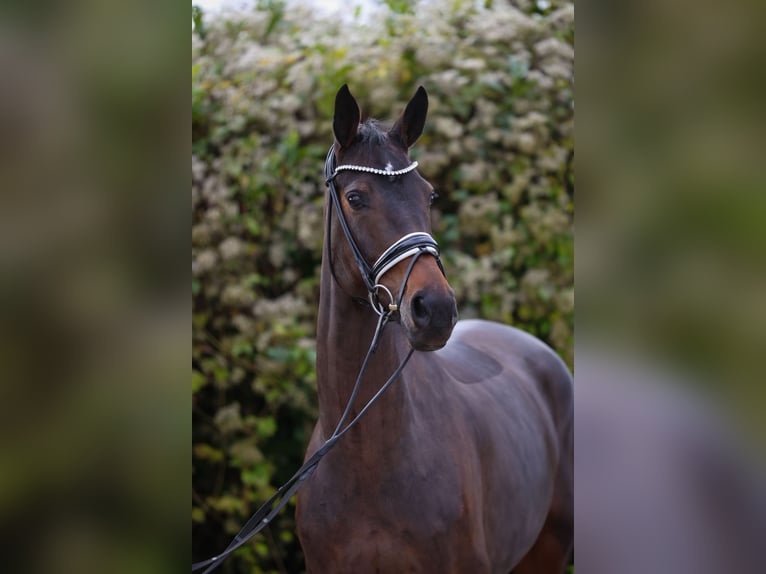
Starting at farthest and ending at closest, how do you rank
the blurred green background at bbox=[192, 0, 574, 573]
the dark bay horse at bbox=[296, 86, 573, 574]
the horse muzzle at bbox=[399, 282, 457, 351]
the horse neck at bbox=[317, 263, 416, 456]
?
the blurred green background at bbox=[192, 0, 574, 573]
the horse neck at bbox=[317, 263, 416, 456]
the dark bay horse at bbox=[296, 86, 573, 574]
the horse muzzle at bbox=[399, 282, 457, 351]

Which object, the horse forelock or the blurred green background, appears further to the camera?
the blurred green background

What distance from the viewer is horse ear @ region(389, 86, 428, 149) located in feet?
6.77

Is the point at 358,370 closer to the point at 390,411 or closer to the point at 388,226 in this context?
the point at 390,411

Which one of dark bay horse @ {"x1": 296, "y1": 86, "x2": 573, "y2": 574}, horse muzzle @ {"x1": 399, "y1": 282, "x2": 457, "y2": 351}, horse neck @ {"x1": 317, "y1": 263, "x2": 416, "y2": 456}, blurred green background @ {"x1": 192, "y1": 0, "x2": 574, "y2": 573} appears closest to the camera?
horse muzzle @ {"x1": 399, "y1": 282, "x2": 457, "y2": 351}

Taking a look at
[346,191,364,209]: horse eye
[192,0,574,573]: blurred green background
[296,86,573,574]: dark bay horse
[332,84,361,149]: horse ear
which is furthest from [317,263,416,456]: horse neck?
[192,0,574,573]: blurred green background

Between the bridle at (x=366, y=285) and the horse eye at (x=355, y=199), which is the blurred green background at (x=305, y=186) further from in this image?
the horse eye at (x=355, y=199)

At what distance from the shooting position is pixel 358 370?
2.05 m

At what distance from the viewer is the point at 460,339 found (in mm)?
3133

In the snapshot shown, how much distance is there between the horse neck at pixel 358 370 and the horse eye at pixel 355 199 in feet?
0.81

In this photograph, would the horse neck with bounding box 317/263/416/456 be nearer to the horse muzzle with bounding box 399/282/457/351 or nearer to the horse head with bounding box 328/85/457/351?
the horse head with bounding box 328/85/457/351

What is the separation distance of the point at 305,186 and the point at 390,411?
2.16 metres
